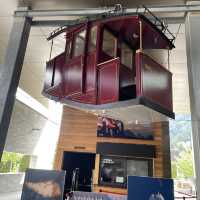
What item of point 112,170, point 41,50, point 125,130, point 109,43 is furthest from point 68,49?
point 112,170

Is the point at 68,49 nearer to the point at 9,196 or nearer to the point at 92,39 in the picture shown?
the point at 92,39

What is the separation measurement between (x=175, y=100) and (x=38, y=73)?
485 cm

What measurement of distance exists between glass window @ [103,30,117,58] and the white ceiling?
1.00 meters

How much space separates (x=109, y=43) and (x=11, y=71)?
167 cm

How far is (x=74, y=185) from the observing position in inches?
330

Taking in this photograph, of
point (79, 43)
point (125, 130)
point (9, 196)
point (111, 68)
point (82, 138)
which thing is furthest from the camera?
point (9, 196)

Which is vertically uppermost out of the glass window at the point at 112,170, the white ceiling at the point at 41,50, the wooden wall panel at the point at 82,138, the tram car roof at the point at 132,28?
the white ceiling at the point at 41,50

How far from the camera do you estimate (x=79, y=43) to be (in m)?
3.45

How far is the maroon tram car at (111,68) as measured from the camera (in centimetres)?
281

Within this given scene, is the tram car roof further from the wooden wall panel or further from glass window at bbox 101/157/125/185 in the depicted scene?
glass window at bbox 101/157/125/185

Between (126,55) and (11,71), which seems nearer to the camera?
(126,55)

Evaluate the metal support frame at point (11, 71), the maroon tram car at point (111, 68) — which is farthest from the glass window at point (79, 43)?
the metal support frame at point (11, 71)

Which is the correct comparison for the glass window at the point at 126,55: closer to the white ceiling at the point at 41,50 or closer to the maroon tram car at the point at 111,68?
the maroon tram car at the point at 111,68

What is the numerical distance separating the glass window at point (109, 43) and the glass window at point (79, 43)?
328mm
